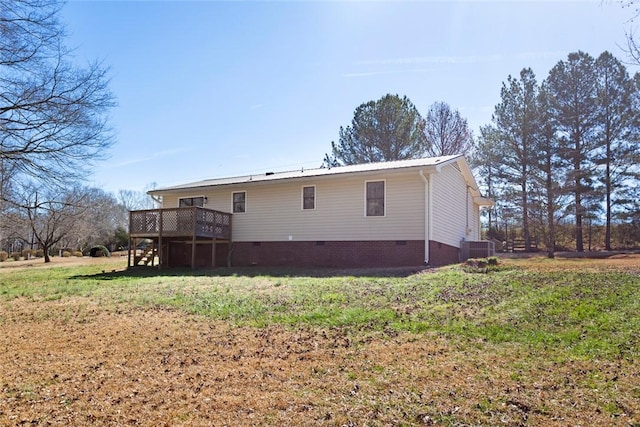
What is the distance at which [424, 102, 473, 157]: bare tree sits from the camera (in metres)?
30.0

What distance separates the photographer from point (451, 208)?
16.8 metres

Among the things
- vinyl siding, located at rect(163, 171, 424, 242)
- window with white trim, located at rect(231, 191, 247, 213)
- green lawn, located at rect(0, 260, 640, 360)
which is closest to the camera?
green lawn, located at rect(0, 260, 640, 360)

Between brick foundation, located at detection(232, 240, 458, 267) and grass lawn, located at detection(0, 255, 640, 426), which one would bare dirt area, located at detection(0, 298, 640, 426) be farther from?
brick foundation, located at detection(232, 240, 458, 267)

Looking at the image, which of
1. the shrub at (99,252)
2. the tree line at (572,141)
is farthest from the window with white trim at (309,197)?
the shrub at (99,252)

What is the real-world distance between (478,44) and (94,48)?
30.2 ft

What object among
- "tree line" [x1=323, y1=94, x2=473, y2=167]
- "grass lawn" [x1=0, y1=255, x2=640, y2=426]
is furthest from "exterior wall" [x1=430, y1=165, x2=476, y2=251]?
"tree line" [x1=323, y1=94, x2=473, y2=167]

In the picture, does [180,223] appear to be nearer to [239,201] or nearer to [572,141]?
[239,201]

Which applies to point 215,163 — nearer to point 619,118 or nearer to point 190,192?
point 190,192

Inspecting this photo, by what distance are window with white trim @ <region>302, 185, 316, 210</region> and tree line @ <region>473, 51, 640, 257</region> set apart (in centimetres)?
1516

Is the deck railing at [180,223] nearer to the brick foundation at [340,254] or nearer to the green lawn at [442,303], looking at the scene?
the brick foundation at [340,254]

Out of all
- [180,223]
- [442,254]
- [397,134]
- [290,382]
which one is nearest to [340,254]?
[442,254]

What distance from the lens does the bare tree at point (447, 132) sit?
98.3 feet

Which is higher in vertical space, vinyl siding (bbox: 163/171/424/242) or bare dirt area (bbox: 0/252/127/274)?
vinyl siding (bbox: 163/171/424/242)

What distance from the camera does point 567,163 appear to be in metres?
27.2
